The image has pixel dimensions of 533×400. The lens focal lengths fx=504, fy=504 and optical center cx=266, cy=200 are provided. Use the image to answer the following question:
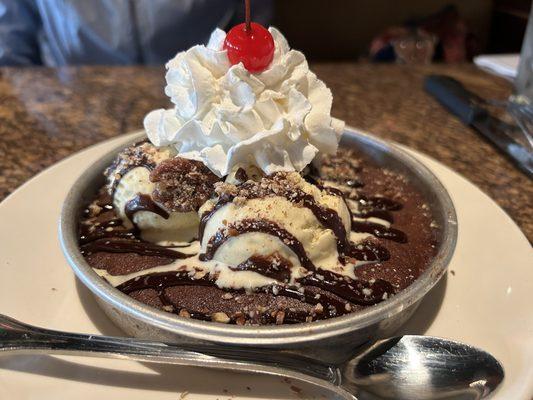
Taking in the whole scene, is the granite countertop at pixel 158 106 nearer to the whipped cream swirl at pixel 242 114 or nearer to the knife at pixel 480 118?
the knife at pixel 480 118

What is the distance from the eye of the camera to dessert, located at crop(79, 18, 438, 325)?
3.50 ft

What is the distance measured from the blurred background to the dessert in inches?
63.9

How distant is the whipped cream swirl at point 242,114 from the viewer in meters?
Answer: 1.19

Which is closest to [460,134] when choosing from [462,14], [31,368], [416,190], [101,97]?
[416,190]

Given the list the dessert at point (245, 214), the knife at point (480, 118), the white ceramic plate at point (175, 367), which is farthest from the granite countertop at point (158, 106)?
the dessert at point (245, 214)

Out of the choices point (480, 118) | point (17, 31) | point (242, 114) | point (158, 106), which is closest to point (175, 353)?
point (242, 114)

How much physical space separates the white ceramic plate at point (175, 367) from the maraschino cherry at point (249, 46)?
660 millimetres

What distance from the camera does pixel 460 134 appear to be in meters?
2.13

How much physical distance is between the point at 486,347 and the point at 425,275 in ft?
0.63

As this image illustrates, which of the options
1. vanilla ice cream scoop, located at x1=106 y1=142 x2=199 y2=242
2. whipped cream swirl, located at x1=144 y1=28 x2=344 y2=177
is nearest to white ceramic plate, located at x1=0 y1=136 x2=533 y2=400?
vanilla ice cream scoop, located at x1=106 y1=142 x2=199 y2=242

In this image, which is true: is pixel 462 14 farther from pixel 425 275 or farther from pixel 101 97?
pixel 425 275

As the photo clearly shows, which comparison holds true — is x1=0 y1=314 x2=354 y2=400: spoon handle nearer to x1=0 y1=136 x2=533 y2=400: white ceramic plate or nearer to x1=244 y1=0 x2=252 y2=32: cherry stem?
x1=0 y1=136 x2=533 y2=400: white ceramic plate

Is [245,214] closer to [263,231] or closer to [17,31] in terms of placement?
[263,231]

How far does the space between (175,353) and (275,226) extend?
1.07 feet
